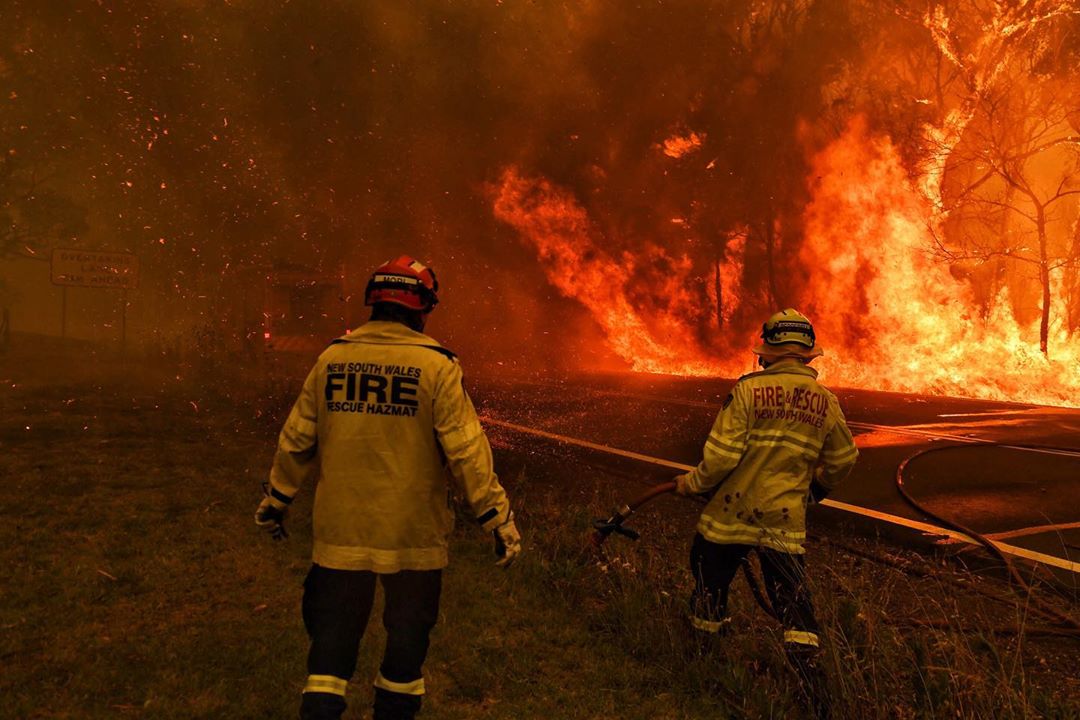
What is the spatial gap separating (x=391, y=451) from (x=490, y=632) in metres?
1.97

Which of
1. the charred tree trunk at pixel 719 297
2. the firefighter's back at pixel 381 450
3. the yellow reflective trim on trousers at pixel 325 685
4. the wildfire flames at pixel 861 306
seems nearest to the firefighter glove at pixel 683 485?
the firefighter's back at pixel 381 450

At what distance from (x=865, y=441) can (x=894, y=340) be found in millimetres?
9334

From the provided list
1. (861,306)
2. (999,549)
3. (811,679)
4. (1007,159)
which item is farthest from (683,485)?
(1007,159)

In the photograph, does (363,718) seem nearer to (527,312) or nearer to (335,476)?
(335,476)

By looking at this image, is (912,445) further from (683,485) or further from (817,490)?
(683,485)

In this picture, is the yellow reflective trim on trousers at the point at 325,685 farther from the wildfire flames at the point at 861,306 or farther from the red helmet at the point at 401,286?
the wildfire flames at the point at 861,306

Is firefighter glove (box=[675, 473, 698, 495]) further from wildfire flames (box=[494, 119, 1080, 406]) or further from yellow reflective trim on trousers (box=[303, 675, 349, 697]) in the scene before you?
wildfire flames (box=[494, 119, 1080, 406])

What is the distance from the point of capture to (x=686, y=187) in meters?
22.4

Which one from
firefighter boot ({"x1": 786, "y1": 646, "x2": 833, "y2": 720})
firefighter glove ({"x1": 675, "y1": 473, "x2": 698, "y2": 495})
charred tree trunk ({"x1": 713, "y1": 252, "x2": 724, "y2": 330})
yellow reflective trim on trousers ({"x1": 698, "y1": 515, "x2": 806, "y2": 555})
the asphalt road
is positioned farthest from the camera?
charred tree trunk ({"x1": 713, "y1": 252, "x2": 724, "y2": 330})

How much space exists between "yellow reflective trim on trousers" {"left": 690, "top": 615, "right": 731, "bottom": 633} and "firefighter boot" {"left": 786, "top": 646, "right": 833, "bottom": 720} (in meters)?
0.36

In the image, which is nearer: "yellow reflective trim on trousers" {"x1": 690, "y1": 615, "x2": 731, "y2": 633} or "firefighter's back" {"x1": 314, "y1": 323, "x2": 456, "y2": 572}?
"firefighter's back" {"x1": 314, "y1": 323, "x2": 456, "y2": 572}

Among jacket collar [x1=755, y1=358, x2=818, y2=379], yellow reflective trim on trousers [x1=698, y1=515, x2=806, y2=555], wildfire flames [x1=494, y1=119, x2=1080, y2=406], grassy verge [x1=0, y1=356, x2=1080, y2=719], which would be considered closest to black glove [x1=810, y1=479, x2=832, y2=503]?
yellow reflective trim on trousers [x1=698, y1=515, x2=806, y2=555]

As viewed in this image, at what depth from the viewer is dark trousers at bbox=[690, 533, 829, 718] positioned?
338 cm

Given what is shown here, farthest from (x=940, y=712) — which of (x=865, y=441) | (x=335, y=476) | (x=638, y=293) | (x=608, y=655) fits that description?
(x=638, y=293)
